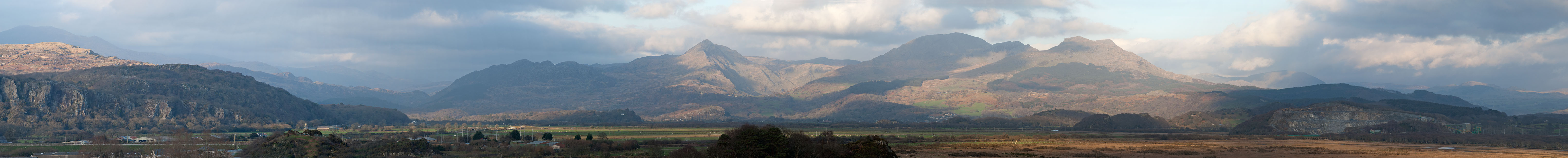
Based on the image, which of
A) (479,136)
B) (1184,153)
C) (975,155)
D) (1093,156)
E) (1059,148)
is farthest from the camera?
(479,136)

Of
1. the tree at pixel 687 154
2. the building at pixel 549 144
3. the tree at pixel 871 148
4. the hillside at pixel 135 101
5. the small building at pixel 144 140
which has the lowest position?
the building at pixel 549 144

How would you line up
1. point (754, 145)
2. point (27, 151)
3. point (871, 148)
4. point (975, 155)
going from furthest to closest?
point (27, 151) < point (975, 155) < point (871, 148) < point (754, 145)

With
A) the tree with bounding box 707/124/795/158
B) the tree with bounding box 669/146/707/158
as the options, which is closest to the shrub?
the tree with bounding box 669/146/707/158

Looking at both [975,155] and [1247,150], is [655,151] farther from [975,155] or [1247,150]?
[1247,150]

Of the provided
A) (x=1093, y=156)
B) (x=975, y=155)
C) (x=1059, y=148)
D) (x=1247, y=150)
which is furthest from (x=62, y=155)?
(x=1247, y=150)

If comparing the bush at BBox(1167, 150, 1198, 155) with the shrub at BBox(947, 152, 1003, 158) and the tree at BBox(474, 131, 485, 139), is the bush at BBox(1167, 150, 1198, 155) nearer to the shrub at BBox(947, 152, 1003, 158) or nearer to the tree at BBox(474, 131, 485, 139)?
the shrub at BBox(947, 152, 1003, 158)

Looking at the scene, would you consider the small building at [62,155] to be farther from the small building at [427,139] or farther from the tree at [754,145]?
the tree at [754,145]

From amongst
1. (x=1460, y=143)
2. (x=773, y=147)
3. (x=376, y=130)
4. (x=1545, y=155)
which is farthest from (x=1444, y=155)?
(x=376, y=130)

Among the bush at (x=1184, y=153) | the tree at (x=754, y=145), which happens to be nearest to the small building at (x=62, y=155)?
the tree at (x=754, y=145)
